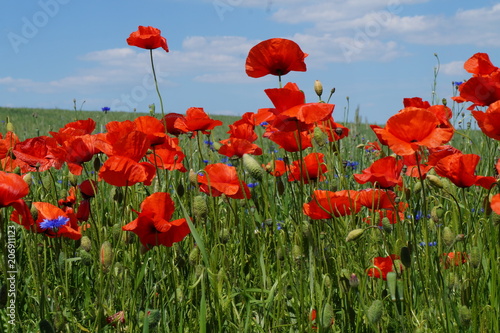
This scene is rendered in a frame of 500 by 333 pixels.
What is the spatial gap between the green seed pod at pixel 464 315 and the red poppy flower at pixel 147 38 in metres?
1.40

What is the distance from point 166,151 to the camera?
2043 millimetres

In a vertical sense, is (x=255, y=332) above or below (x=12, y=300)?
below

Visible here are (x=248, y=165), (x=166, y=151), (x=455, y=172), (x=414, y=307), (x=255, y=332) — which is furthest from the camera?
(x=166, y=151)

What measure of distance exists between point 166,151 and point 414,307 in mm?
1008

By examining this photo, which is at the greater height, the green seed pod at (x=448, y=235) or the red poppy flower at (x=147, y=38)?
the red poppy flower at (x=147, y=38)

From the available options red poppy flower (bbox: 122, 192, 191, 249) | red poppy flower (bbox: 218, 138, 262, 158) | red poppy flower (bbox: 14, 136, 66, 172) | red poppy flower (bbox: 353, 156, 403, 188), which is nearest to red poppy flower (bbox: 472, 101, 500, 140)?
red poppy flower (bbox: 353, 156, 403, 188)

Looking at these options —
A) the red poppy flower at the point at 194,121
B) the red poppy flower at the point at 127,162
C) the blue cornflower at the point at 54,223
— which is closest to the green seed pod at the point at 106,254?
the red poppy flower at the point at 127,162

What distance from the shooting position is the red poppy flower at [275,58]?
1537 millimetres

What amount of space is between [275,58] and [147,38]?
0.73 metres

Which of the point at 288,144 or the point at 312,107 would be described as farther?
the point at 288,144

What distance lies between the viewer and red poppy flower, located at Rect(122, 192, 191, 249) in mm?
1470

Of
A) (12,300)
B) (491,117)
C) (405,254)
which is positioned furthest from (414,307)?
(12,300)

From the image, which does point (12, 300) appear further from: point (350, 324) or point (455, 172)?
point (455, 172)

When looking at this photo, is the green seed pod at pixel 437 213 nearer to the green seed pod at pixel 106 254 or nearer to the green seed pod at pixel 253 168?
the green seed pod at pixel 253 168
